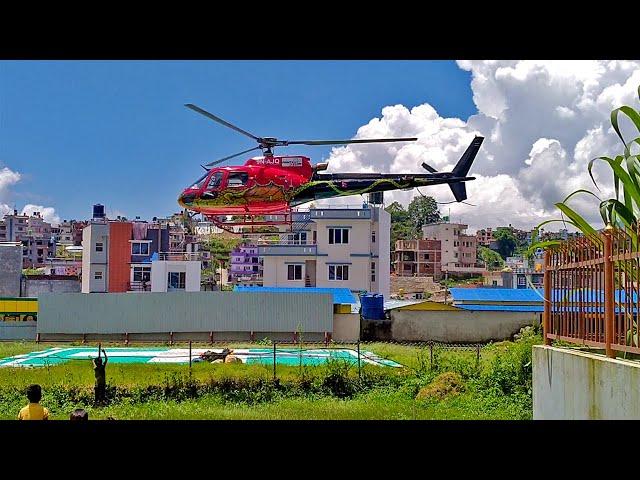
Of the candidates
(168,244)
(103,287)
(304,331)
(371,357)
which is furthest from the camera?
(168,244)

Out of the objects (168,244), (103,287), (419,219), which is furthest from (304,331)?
(419,219)

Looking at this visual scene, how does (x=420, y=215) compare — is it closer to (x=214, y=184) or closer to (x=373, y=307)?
(x=373, y=307)

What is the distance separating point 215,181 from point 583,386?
1225 cm

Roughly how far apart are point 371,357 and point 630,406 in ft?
37.4

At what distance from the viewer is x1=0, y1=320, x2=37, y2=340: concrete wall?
18.5 m

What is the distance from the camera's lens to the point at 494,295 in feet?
68.8

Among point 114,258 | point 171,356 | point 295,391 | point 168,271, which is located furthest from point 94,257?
point 295,391

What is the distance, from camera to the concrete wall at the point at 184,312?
59.7 ft

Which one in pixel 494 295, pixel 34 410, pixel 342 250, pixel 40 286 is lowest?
pixel 34 410

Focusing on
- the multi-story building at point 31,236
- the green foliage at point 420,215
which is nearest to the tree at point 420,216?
the green foliage at point 420,215

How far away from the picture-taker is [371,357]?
49.0ft

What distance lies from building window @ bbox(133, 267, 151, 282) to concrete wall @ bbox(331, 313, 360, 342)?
1197cm
